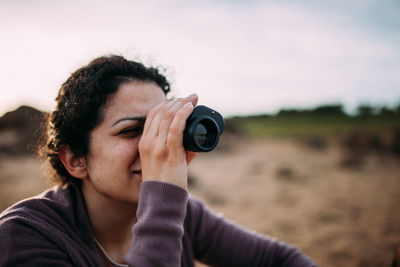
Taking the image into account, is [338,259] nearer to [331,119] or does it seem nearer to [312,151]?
[312,151]

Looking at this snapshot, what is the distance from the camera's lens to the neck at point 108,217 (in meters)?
1.51

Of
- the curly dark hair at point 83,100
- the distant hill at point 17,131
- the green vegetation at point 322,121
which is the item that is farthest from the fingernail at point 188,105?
the green vegetation at point 322,121

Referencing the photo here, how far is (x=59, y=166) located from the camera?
1.72 meters

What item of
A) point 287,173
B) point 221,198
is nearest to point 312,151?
point 287,173

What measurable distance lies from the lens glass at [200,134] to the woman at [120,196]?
75 millimetres

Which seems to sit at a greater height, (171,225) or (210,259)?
(171,225)

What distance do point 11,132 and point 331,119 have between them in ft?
78.7

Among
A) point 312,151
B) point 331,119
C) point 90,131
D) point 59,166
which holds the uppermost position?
point 331,119

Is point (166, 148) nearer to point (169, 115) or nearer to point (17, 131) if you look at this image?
point (169, 115)

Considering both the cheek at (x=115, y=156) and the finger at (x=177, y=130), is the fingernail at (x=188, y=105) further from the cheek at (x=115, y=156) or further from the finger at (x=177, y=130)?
the cheek at (x=115, y=156)

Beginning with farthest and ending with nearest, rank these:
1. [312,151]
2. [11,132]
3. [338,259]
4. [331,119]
→ [331,119] → [11,132] → [312,151] → [338,259]

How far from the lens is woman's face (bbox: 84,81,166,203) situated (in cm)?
134

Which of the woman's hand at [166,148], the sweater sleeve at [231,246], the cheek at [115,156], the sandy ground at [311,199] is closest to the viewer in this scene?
the woman's hand at [166,148]

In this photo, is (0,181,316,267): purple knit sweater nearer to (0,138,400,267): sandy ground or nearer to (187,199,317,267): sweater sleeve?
(187,199,317,267): sweater sleeve
